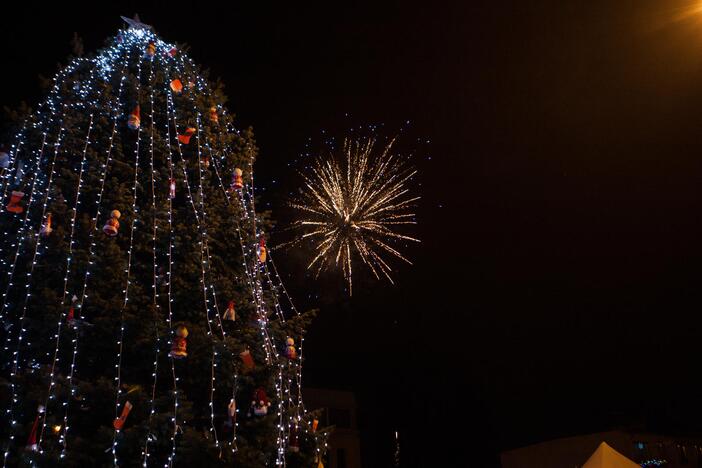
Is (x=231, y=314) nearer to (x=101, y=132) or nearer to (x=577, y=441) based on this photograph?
(x=101, y=132)

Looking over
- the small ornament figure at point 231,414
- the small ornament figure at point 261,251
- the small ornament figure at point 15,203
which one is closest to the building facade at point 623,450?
the small ornament figure at point 261,251

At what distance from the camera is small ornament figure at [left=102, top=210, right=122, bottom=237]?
8.70 m

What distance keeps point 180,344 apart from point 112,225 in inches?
76.4

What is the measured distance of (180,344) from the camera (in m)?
8.30

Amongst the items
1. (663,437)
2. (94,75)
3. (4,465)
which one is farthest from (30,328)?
(663,437)

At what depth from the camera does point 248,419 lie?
9.36 m

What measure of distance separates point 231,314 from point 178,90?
389cm

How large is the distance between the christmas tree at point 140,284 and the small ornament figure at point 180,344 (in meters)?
0.02

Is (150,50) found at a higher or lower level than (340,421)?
higher

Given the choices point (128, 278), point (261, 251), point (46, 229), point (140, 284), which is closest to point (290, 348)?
point (261, 251)

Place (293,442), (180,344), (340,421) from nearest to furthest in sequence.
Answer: (180,344), (293,442), (340,421)

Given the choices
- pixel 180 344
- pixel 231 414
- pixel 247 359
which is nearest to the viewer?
pixel 180 344

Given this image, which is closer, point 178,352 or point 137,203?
point 178,352

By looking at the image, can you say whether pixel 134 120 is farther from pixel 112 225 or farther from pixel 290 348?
pixel 290 348
